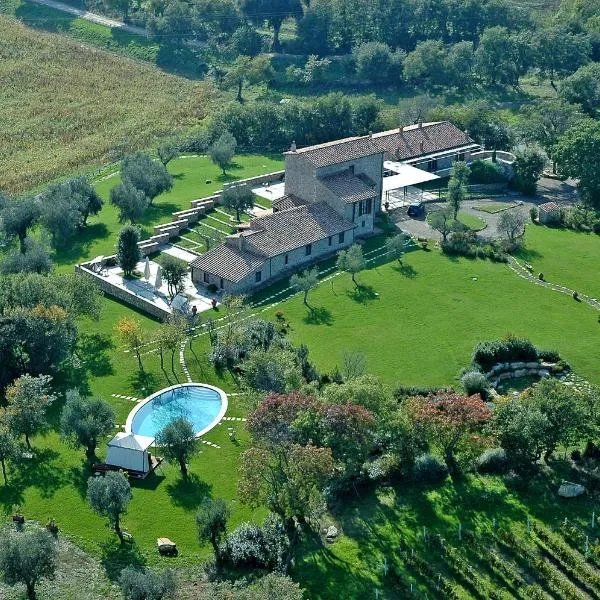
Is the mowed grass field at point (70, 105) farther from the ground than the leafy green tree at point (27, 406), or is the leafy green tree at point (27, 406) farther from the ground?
the leafy green tree at point (27, 406)

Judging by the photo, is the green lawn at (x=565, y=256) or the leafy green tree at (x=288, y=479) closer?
the leafy green tree at (x=288, y=479)

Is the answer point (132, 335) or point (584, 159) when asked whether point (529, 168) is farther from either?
point (132, 335)

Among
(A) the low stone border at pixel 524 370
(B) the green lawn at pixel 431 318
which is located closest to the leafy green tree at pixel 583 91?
(B) the green lawn at pixel 431 318

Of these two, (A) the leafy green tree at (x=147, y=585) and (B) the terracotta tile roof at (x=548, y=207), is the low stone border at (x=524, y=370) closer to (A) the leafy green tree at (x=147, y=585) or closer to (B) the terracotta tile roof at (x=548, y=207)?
(B) the terracotta tile roof at (x=548, y=207)

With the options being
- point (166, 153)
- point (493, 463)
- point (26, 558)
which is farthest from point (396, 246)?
point (26, 558)

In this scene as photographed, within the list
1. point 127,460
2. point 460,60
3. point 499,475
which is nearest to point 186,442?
point 127,460

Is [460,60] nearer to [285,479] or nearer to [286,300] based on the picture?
[286,300]
